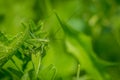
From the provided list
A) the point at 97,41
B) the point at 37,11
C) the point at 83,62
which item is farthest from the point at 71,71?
the point at 37,11

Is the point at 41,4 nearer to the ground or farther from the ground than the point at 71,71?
farther from the ground

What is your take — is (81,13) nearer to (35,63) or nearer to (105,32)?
(105,32)

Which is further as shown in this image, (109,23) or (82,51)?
(109,23)

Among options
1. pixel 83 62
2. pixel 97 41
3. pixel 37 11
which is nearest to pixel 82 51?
pixel 83 62

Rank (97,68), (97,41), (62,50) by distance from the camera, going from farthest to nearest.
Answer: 1. (97,41)
2. (62,50)
3. (97,68)

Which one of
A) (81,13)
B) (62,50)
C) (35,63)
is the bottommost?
(35,63)

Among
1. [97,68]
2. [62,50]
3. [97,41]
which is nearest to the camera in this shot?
[97,68]
